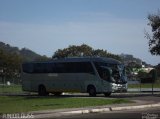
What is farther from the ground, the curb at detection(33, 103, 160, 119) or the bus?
the bus

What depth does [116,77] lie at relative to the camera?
149ft

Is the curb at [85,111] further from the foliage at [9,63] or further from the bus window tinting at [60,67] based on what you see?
the foliage at [9,63]

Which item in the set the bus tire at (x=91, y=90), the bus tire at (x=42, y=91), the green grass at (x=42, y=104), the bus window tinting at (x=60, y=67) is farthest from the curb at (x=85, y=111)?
the bus tire at (x=42, y=91)

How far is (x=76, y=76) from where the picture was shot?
46719mm

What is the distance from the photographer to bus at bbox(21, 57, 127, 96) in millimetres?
44938

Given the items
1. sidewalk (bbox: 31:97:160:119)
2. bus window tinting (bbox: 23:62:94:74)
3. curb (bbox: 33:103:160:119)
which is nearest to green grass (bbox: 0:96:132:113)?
sidewalk (bbox: 31:97:160:119)

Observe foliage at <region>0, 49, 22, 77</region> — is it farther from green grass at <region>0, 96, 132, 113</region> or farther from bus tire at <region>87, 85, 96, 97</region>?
green grass at <region>0, 96, 132, 113</region>

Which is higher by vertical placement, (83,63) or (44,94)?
(83,63)

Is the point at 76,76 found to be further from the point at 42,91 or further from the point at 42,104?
the point at 42,104

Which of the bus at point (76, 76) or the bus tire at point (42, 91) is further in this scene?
the bus tire at point (42, 91)

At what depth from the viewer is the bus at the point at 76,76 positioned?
4494cm

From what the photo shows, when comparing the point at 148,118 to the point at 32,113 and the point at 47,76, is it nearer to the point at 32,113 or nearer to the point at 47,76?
the point at 32,113

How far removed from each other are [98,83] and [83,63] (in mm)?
2570

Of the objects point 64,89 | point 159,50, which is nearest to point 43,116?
point 64,89
